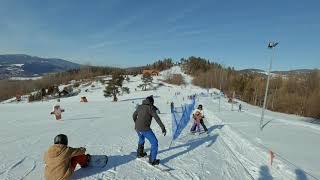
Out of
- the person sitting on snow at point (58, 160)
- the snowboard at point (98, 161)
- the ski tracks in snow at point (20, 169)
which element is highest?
the person sitting on snow at point (58, 160)

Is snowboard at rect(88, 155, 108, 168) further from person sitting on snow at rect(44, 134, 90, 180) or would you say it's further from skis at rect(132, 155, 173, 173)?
person sitting on snow at rect(44, 134, 90, 180)

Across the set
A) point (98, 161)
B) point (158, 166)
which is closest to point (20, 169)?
point (98, 161)

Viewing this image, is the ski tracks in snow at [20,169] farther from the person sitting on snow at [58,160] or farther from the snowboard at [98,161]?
the snowboard at [98,161]

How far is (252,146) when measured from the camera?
1275 cm

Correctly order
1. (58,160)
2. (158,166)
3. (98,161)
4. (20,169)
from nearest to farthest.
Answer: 1. (58,160)
2. (20,169)
3. (98,161)
4. (158,166)

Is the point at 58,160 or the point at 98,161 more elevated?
the point at 58,160

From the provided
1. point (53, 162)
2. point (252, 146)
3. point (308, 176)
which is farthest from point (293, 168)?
point (53, 162)

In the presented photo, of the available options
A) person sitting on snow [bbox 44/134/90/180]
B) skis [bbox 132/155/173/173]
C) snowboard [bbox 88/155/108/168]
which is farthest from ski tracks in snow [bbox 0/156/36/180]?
skis [bbox 132/155/173/173]

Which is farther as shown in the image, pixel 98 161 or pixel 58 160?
pixel 98 161

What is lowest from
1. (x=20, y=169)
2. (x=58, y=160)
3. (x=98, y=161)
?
(x=20, y=169)

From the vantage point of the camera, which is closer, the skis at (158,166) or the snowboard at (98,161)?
the snowboard at (98,161)

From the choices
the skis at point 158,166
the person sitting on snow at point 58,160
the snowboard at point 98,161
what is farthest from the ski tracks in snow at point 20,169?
the skis at point 158,166

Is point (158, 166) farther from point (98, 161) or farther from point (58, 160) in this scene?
point (58, 160)

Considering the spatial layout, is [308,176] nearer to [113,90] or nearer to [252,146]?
[252,146]
